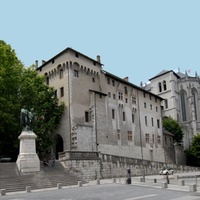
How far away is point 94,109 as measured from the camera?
43.9 m

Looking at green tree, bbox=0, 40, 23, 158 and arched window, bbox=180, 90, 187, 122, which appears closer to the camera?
green tree, bbox=0, 40, 23, 158

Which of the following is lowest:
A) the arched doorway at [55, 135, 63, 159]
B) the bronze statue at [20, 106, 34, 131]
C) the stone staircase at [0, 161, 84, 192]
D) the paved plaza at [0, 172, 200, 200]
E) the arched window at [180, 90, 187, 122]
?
the paved plaza at [0, 172, 200, 200]

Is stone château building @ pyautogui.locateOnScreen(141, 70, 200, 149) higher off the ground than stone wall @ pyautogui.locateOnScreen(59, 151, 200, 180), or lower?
higher

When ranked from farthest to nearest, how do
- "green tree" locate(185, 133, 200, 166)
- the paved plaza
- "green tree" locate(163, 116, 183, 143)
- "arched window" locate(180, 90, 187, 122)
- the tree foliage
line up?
1. "arched window" locate(180, 90, 187, 122)
2. "green tree" locate(163, 116, 183, 143)
3. "green tree" locate(185, 133, 200, 166)
4. the tree foliage
5. the paved plaza

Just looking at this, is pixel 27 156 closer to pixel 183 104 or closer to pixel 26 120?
pixel 26 120

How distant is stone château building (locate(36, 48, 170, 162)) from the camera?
41.9 metres

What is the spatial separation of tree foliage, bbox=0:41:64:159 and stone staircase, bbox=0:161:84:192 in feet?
23.6

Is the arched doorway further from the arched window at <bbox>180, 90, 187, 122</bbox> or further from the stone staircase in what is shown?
the arched window at <bbox>180, 90, 187, 122</bbox>

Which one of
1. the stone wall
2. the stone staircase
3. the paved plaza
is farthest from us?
the stone wall

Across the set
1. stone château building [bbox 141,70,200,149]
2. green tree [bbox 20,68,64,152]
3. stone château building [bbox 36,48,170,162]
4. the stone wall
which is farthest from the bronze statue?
stone château building [bbox 141,70,200,149]

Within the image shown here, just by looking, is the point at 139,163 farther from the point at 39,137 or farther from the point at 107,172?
the point at 39,137

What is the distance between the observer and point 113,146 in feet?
152

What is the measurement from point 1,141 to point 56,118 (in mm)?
8864

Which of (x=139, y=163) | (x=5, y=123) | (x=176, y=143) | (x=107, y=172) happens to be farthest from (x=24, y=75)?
(x=176, y=143)
